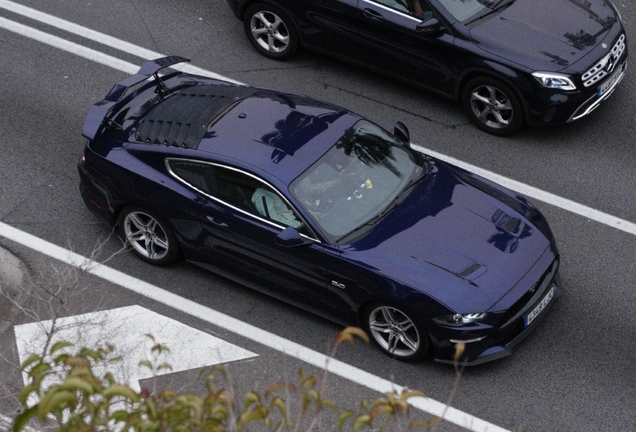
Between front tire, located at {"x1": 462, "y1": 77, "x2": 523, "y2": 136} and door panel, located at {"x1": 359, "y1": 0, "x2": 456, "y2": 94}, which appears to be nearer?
front tire, located at {"x1": 462, "y1": 77, "x2": 523, "y2": 136}

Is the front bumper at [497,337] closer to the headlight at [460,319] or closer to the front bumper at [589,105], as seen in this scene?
the headlight at [460,319]

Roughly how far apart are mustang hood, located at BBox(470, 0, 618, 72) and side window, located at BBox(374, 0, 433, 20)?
562mm

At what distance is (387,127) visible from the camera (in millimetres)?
11188

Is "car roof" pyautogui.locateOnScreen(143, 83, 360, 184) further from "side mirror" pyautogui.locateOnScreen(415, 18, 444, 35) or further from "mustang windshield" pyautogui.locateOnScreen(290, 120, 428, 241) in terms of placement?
"side mirror" pyautogui.locateOnScreen(415, 18, 444, 35)

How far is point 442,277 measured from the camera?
796 cm

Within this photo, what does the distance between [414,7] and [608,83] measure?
7.79 feet

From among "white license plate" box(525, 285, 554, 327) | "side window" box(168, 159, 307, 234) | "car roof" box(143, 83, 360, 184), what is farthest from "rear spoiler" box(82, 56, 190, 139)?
"white license plate" box(525, 285, 554, 327)

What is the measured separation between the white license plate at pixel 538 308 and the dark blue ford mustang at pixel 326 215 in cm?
2

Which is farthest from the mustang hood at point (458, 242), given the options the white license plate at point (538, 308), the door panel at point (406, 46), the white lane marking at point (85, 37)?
the white lane marking at point (85, 37)

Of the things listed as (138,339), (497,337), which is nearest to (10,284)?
(138,339)

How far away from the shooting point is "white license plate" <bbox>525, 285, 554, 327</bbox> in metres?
8.20

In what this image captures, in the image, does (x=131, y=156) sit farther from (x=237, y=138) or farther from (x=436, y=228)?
(x=436, y=228)

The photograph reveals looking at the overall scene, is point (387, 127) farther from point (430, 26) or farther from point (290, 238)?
point (290, 238)

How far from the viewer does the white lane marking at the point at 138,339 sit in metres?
8.30
